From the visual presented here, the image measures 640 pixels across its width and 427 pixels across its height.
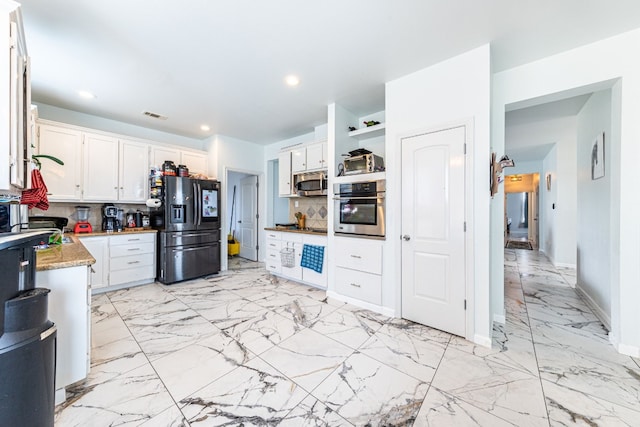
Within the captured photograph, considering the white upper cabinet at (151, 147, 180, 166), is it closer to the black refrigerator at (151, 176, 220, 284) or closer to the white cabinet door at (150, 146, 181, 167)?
the white cabinet door at (150, 146, 181, 167)

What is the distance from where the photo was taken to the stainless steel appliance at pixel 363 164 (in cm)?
305

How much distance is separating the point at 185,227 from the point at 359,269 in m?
2.86

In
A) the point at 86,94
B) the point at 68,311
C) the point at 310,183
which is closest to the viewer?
the point at 68,311

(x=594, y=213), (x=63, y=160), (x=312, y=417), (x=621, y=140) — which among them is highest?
(x=63, y=160)

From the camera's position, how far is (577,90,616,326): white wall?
2516 mm

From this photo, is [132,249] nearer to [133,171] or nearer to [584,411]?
[133,171]

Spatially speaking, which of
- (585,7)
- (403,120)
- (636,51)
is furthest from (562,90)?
(403,120)

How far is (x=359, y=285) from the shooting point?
3.00 m

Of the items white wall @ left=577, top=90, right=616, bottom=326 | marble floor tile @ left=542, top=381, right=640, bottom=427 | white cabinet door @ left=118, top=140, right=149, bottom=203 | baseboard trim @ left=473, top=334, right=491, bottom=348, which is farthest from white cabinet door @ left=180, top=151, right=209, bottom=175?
white wall @ left=577, top=90, right=616, bottom=326

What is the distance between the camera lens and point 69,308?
152 cm

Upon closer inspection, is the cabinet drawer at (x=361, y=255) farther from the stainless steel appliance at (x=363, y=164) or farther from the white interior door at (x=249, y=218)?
the white interior door at (x=249, y=218)

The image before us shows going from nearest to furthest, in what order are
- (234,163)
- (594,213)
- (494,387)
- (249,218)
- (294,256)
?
(494,387), (594,213), (294,256), (234,163), (249,218)

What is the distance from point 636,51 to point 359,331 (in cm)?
326

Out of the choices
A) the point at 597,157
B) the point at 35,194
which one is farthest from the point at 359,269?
the point at 35,194
